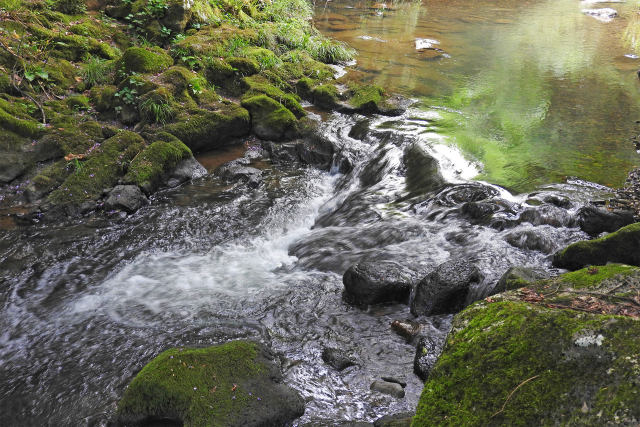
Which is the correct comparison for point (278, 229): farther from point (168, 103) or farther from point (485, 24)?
point (485, 24)

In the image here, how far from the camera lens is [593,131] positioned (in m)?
10.3

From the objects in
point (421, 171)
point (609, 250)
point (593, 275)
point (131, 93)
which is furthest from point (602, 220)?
point (131, 93)

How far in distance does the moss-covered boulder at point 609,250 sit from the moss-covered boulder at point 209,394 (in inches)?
148

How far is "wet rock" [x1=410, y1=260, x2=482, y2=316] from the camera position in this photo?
5.13 m

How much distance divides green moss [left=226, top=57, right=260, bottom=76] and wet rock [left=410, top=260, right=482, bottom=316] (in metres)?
9.25

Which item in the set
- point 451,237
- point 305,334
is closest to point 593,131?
point 451,237

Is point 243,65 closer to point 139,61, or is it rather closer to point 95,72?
point 139,61

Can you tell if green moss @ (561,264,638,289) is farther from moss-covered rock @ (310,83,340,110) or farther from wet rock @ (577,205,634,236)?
moss-covered rock @ (310,83,340,110)

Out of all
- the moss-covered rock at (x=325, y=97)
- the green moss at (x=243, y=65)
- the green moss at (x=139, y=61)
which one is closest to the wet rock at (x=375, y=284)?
the moss-covered rock at (x=325, y=97)

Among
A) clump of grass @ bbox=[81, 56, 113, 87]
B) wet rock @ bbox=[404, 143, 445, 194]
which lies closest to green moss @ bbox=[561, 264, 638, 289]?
wet rock @ bbox=[404, 143, 445, 194]

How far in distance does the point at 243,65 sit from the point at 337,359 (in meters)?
10.2

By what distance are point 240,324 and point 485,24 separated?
25781 millimetres

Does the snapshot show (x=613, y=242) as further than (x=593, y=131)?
No

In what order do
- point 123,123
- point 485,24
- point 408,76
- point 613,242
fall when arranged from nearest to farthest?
point 613,242 → point 123,123 → point 408,76 → point 485,24
